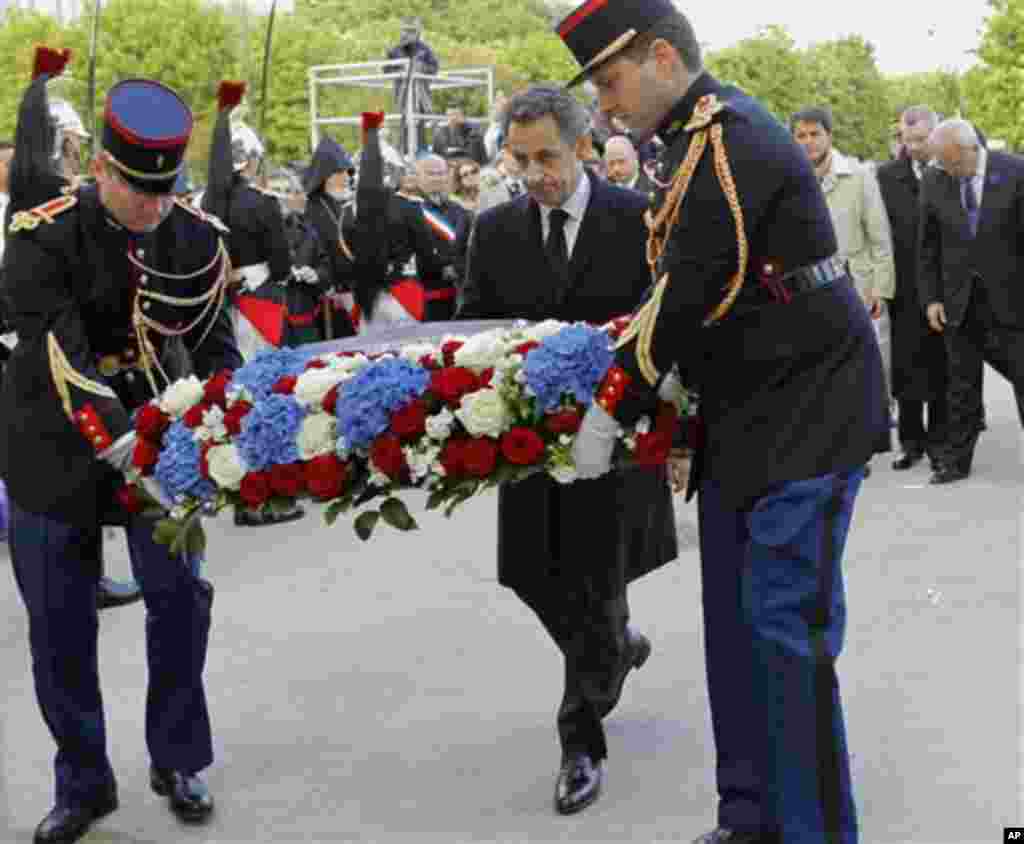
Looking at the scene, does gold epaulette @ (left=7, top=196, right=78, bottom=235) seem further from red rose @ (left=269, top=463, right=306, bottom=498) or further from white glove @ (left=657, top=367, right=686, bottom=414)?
white glove @ (left=657, top=367, right=686, bottom=414)

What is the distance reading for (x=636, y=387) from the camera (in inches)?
166

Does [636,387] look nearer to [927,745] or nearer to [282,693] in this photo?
[927,745]

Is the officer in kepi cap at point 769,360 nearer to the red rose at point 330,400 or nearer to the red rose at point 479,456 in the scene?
the red rose at point 479,456

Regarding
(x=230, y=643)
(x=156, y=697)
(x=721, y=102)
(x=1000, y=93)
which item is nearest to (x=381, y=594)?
(x=230, y=643)

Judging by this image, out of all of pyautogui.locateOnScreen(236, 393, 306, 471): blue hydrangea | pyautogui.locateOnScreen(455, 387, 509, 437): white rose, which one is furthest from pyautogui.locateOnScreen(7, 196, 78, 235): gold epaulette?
pyautogui.locateOnScreen(455, 387, 509, 437): white rose

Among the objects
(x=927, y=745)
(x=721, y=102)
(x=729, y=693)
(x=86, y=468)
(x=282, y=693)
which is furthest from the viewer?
(x=282, y=693)

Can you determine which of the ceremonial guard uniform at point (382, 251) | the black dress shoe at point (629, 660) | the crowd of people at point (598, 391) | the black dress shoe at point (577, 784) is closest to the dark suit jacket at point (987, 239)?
the ceremonial guard uniform at point (382, 251)

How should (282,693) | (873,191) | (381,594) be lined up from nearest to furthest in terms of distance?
(282,693), (381,594), (873,191)

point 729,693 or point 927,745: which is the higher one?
point 729,693

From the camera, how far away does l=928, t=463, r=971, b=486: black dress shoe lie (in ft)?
34.2

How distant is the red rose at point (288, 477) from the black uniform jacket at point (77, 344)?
52 centimetres

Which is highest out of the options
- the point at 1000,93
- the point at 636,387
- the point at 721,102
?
the point at 721,102

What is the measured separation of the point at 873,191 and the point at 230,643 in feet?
17.7

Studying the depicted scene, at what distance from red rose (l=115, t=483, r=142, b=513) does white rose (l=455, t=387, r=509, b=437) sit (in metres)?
1.01
